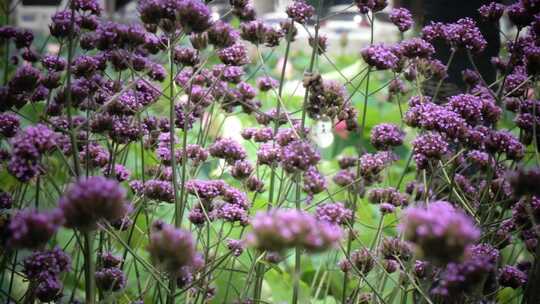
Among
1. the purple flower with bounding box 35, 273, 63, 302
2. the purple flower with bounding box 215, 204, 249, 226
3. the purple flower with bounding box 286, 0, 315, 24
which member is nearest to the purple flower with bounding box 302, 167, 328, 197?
the purple flower with bounding box 215, 204, 249, 226

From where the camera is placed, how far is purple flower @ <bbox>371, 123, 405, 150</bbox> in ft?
4.43

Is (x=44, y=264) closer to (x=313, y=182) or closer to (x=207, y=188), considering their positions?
(x=207, y=188)

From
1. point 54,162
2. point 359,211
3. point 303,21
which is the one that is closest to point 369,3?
point 303,21

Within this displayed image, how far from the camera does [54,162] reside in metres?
2.13

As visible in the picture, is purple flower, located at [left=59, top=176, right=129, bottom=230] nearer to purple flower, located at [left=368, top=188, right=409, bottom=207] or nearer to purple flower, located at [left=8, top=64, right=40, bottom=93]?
purple flower, located at [left=8, top=64, right=40, bottom=93]

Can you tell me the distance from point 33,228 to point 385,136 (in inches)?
32.9

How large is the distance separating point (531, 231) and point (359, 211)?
0.82 metres

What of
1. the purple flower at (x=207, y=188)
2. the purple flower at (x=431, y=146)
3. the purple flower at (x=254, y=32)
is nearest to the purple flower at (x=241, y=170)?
the purple flower at (x=207, y=188)

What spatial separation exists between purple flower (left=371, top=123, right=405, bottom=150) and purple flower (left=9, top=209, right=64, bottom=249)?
2.66 ft

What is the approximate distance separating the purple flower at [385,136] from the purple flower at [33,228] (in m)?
0.81

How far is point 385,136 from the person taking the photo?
135 cm

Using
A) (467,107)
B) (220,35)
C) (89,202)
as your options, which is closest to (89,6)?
(220,35)

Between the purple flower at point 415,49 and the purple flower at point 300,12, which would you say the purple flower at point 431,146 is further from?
the purple flower at point 300,12

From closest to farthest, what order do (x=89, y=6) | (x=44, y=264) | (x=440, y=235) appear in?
(x=440, y=235), (x=44, y=264), (x=89, y=6)
